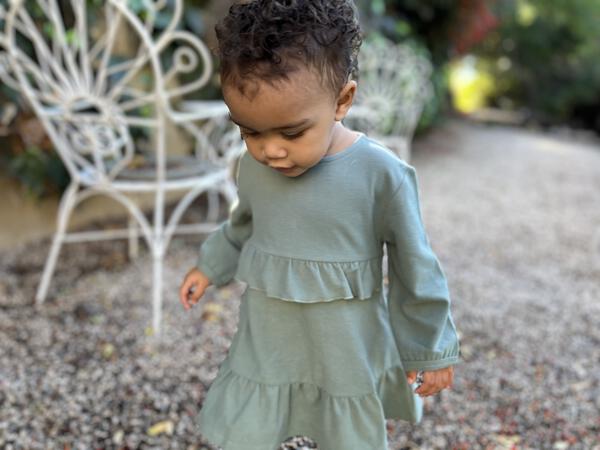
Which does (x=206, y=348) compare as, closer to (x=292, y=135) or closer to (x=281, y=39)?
(x=292, y=135)

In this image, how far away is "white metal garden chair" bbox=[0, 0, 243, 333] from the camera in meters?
2.02

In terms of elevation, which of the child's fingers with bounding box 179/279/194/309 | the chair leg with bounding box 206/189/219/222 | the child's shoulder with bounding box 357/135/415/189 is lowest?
the chair leg with bounding box 206/189/219/222

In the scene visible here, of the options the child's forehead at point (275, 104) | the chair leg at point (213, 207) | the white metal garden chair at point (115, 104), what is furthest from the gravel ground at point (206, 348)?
the child's forehead at point (275, 104)

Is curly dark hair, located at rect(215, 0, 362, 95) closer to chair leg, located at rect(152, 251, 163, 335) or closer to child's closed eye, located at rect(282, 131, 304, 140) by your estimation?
child's closed eye, located at rect(282, 131, 304, 140)

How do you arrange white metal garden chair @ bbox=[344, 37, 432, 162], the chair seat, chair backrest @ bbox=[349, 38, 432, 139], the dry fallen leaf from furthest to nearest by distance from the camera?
chair backrest @ bbox=[349, 38, 432, 139], white metal garden chair @ bbox=[344, 37, 432, 162], the chair seat, the dry fallen leaf

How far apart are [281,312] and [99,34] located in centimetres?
270

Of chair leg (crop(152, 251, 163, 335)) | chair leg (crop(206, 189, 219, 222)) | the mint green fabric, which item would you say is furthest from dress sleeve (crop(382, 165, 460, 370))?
chair leg (crop(206, 189, 219, 222))

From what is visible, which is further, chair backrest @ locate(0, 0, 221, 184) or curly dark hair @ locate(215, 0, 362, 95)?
chair backrest @ locate(0, 0, 221, 184)

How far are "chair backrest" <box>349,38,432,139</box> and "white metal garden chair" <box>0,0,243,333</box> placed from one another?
135 centimetres

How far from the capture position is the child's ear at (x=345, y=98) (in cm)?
95

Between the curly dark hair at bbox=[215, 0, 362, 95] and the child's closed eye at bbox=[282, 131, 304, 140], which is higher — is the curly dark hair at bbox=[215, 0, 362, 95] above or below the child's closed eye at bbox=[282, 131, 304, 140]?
above

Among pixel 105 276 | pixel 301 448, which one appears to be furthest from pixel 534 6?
pixel 301 448

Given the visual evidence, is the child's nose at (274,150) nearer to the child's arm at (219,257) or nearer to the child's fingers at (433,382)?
the child's arm at (219,257)

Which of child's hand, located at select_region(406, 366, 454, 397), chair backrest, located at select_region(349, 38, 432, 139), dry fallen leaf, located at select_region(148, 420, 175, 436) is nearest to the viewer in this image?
child's hand, located at select_region(406, 366, 454, 397)
